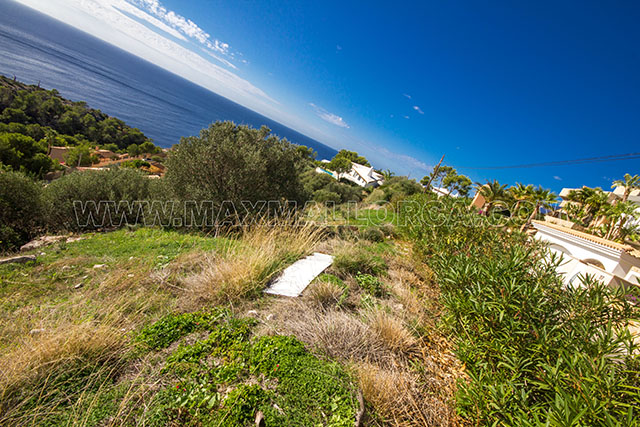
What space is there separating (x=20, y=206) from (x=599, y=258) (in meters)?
19.6

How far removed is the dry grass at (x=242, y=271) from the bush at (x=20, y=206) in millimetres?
6641

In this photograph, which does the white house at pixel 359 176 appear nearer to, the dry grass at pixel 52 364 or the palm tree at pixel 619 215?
the palm tree at pixel 619 215

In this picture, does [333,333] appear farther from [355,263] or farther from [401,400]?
[355,263]

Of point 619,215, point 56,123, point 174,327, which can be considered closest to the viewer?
point 174,327

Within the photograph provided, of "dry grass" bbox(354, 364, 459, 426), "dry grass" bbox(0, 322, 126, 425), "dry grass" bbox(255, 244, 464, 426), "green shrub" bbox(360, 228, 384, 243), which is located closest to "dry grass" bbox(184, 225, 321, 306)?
"dry grass" bbox(255, 244, 464, 426)

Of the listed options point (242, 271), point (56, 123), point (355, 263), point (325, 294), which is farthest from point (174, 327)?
point (56, 123)

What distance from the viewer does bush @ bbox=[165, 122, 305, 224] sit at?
725cm

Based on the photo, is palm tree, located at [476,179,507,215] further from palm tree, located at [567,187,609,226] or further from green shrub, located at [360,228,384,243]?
green shrub, located at [360,228,384,243]

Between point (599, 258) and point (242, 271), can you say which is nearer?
point (242, 271)

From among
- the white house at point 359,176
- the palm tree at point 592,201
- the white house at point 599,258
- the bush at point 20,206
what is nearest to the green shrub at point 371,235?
the white house at point 599,258

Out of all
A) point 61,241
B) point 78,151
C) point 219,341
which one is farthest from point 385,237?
point 78,151

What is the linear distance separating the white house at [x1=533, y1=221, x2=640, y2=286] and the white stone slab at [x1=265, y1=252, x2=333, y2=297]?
6.70m

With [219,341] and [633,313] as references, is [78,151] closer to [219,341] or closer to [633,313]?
[219,341]

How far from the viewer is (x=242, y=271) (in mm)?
3631
